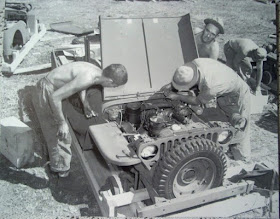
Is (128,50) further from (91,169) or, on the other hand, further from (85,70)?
(91,169)

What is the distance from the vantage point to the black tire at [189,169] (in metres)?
1.71

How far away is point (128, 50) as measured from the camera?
2.58 metres

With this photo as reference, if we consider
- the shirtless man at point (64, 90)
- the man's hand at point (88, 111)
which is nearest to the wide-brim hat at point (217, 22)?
the shirtless man at point (64, 90)

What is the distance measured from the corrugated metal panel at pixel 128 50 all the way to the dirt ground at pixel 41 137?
0.57 feet

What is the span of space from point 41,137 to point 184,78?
1439 millimetres

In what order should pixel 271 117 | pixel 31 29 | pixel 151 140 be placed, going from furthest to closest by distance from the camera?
pixel 31 29
pixel 271 117
pixel 151 140

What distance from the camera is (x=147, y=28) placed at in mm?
2639

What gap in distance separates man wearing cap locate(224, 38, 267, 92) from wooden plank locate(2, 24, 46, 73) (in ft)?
7.77

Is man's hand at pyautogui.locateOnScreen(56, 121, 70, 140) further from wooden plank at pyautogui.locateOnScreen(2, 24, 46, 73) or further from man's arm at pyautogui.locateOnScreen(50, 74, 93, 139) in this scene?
wooden plank at pyautogui.locateOnScreen(2, 24, 46, 73)

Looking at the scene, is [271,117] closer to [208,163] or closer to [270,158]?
[270,158]

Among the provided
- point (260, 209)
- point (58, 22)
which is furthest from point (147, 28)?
point (260, 209)

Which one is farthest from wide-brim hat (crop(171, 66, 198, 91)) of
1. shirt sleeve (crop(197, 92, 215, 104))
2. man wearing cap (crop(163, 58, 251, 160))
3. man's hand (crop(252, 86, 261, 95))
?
man's hand (crop(252, 86, 261, 95))

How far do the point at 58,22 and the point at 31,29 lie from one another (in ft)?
1.59

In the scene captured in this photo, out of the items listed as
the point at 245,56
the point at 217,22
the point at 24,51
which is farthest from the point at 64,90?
the point at 245,56
